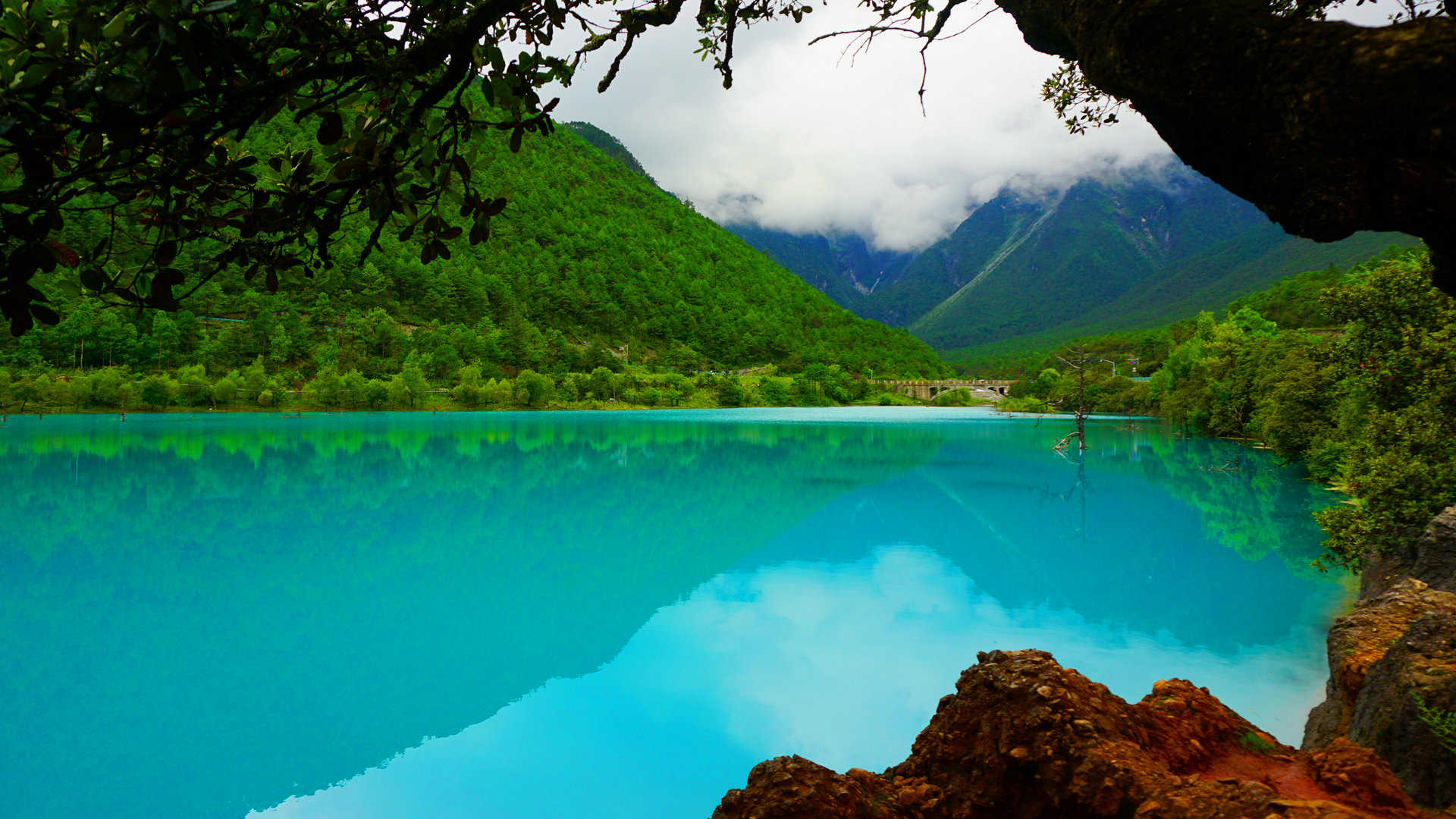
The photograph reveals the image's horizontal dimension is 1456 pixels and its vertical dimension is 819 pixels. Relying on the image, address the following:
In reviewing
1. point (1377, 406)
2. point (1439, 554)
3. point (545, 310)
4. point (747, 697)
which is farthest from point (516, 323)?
point (1439, 554)

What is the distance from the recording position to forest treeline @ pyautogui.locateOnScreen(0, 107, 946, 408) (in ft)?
236

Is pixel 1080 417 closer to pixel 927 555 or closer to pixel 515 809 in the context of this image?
pixel 927 555

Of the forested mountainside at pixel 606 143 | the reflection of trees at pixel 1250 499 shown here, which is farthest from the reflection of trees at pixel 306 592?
the forested mountainside at pixel 606 143

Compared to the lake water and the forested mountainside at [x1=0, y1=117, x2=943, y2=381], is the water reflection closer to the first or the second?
the lake water

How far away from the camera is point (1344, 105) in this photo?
1.46 m

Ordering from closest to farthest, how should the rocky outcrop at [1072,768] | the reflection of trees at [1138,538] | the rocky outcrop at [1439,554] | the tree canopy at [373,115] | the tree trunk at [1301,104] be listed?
1. the tree canopy at [373,115]
2. the tree trunk at [1301,104]
3. the rocky outcrop at [1072,768]
4. the rocky outcrop at [1439,554]
5. the reflection of trees at [1138,538]

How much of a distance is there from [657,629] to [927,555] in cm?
832

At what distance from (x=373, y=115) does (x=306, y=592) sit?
611 inches

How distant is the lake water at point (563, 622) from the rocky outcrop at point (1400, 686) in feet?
14.0

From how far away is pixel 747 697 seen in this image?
962 centimetres

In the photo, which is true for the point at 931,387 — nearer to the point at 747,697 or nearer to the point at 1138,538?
the point at 1138,538

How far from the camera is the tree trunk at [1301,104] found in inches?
54.9

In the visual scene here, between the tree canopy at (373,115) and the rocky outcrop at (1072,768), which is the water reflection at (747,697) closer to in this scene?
the rocky outcrop at (1072,768)

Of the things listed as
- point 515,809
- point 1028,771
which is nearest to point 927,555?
point 515,809
